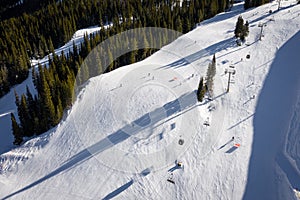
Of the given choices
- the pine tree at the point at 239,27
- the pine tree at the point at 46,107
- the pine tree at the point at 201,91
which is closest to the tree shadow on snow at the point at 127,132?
the pine tree at the point at 201,91

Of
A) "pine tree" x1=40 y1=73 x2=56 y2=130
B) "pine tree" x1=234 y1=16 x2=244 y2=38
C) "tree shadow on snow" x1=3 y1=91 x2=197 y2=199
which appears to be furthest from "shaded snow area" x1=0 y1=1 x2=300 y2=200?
"pine tree" x1=234 y1=16 x2=244 y2=38

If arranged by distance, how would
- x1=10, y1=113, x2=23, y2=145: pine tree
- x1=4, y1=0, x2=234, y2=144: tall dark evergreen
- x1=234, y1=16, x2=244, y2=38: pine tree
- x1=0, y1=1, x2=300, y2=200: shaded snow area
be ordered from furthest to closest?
x1=234, y1=16, x2=244, y2=38: pine tree, x1=4, y1=0, x2=234, y2=144: tall dark evergreen, x1=10, y1=113, x2=23, y2=145: pine tree, x1=0, y1=1, x2=300, y2=200: shaded snow area

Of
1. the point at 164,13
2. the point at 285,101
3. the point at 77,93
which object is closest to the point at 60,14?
the point at 164,13

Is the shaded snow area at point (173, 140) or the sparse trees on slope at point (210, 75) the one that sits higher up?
the sparse trees on slope at point (210, 75)

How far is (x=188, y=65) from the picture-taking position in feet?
171

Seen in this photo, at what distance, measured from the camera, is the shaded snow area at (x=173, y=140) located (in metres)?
29.0

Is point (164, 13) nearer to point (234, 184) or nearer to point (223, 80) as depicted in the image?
point (223, 80)

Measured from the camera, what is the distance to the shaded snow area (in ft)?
95.1

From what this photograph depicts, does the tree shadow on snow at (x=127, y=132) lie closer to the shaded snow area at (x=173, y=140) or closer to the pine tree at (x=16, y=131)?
the shaded snow area at (x=173, y=140)

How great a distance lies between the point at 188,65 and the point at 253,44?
18.1m

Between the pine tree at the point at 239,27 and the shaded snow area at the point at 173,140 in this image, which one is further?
the pine tree at the point at 239,27

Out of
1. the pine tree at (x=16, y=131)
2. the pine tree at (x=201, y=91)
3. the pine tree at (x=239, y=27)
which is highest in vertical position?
the pine tree at (x=239, y=27)

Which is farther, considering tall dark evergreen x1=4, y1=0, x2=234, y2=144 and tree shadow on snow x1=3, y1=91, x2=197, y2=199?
tall dark evergreen x1=4, y1=0, x2=234, y2=144

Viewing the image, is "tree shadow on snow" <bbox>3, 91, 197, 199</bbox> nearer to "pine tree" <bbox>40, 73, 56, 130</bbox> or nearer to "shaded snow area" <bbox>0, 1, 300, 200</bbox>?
"shaded snow area" <bbox>0, 1, 300, 200</bbox>
